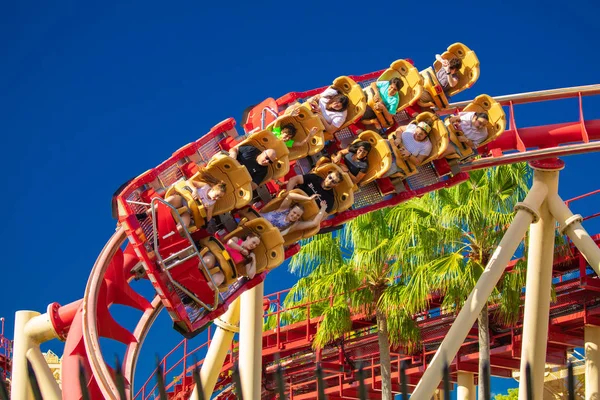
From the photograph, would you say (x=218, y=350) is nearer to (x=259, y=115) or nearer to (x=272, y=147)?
(x=259, y=115)

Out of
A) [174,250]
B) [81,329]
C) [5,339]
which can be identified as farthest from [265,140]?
[5,339]

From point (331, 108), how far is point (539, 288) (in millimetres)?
2649

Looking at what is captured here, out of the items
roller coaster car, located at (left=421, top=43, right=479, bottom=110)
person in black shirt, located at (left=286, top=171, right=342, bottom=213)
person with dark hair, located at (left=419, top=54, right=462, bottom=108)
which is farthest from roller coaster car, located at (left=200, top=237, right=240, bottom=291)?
roller coaster car, located at (left=421, top=43, right=479, bottom=110)

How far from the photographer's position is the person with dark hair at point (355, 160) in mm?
9438

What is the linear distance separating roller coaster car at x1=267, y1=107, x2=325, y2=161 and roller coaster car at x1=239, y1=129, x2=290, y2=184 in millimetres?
350

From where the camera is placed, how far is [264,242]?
8555 millimetres

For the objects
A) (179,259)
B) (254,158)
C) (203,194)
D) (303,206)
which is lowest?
(179,259)

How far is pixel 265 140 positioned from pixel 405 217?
4465mm

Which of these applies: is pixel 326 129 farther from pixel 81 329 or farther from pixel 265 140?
pixel 81 329

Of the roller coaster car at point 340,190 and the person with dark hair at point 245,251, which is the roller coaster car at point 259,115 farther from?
the person with dark hair at point 245,251

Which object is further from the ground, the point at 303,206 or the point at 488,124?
the point at 488,124

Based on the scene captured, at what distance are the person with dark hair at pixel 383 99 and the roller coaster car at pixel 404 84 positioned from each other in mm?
32

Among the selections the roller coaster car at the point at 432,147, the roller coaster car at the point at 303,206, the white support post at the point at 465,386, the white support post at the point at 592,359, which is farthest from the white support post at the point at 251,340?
the white support post at the point at 465,386

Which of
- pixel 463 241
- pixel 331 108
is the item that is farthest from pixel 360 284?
pixel 331 108
